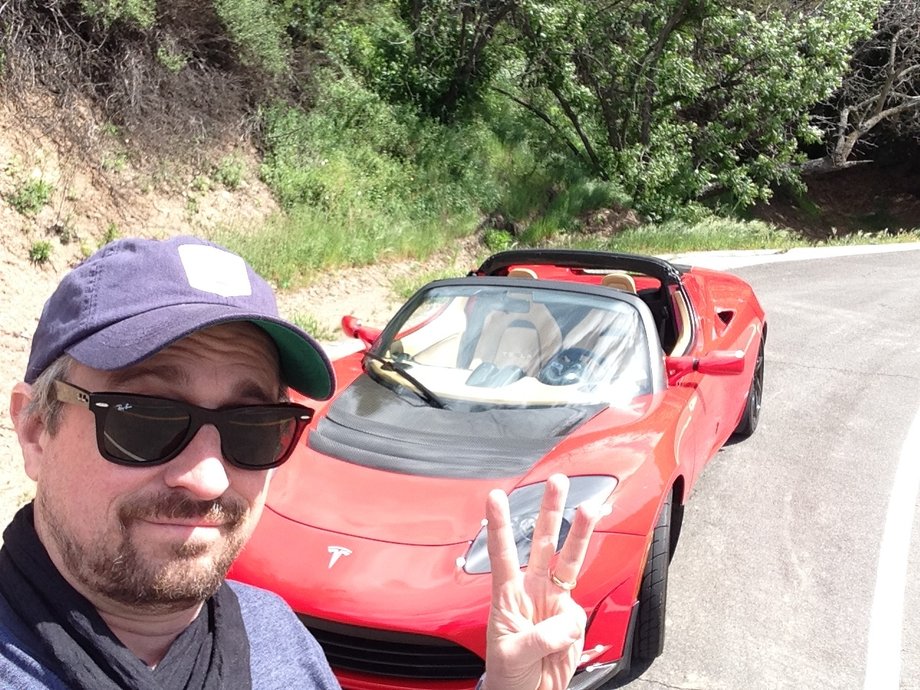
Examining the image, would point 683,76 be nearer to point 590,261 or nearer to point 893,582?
point 590,261

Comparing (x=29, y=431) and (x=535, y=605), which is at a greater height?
(x=29, y=431)

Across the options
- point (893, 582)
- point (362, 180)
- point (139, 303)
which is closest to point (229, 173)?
point (362, 180)

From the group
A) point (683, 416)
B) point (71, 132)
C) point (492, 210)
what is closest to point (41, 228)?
point (71, 132)

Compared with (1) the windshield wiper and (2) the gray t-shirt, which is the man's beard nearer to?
(2) the gray t-shirt

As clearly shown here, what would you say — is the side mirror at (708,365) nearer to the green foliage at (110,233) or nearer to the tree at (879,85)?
the green foliage at (110,233)

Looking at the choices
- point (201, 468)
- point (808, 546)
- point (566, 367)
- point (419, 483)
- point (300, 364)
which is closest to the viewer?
point (201, 468)

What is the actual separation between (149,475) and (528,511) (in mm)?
1943

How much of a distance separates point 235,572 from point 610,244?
40.3 ft

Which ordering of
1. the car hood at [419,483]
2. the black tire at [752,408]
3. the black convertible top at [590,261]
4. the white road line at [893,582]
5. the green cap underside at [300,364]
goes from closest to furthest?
the green cap underside at [300,364] < the car hood at [419,483] < the white road line at [893,582] < the black convertible top at [590,261] < the black tire at [752,408]

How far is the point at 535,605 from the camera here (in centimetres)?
170

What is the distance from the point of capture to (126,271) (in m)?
1.35

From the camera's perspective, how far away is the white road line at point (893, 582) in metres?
3.46

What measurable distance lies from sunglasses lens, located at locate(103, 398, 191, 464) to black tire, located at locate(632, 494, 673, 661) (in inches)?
88.8

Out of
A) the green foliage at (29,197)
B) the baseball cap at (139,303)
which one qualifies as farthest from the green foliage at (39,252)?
the baseball cap at (139,303)
